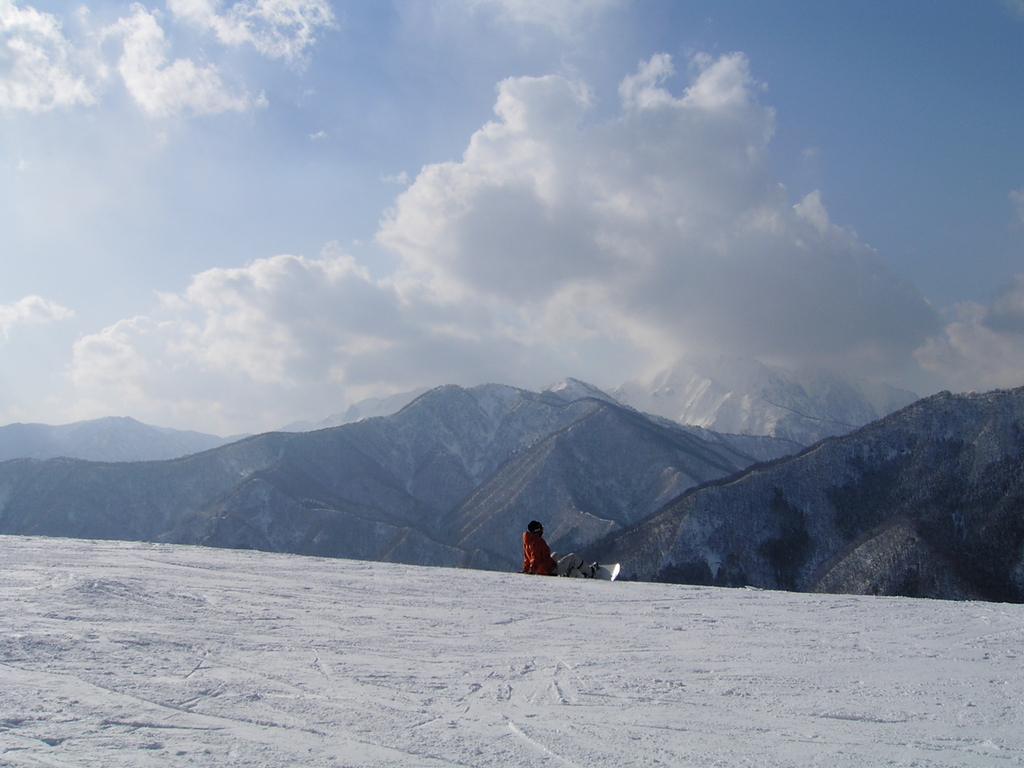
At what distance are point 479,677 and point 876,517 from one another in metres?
121

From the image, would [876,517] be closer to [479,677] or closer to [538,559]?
[538,559]

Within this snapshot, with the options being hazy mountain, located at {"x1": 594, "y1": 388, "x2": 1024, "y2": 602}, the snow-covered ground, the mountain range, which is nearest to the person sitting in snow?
the snow-covered ground

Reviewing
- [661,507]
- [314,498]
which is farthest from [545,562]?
[314,498]

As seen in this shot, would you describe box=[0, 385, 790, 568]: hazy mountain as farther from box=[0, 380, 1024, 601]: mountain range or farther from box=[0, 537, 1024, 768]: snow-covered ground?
box=[0, 537, 1024, 768]: snow-covered ground

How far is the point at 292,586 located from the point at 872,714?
9.16 m

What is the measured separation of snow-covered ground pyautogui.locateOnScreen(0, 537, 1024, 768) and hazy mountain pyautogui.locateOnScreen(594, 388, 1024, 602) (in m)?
98.9

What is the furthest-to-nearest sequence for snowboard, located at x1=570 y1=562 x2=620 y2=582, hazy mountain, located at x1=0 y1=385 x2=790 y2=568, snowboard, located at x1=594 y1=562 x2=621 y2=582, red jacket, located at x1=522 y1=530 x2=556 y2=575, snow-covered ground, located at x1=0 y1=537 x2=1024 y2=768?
hazy mountain, located at x1=0 y1=385 x2=790 y2=568, snowboard, located at x1=594 y1=562 x2=621 y2=582, snowboard, located at x1=570 y1=562 x2=620 y2=582, red jacket, located at x1=522 y1=530 x2=556 y2=575, snow-covered ground, located at x1=0 y1=537 x2=1024 y2=768

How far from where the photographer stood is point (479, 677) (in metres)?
7.18

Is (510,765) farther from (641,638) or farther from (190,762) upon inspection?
(641,638)

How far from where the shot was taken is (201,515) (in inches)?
6201

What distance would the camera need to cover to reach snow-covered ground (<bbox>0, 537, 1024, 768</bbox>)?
5.31m

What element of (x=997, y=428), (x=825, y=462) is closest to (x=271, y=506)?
(x=825, y=462)

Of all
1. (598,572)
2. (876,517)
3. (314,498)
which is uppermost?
(876,517)

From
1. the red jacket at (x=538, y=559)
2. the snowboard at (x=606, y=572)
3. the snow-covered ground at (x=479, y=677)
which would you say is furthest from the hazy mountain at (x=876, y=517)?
the snow-covered ground at (x=479, y=677)
